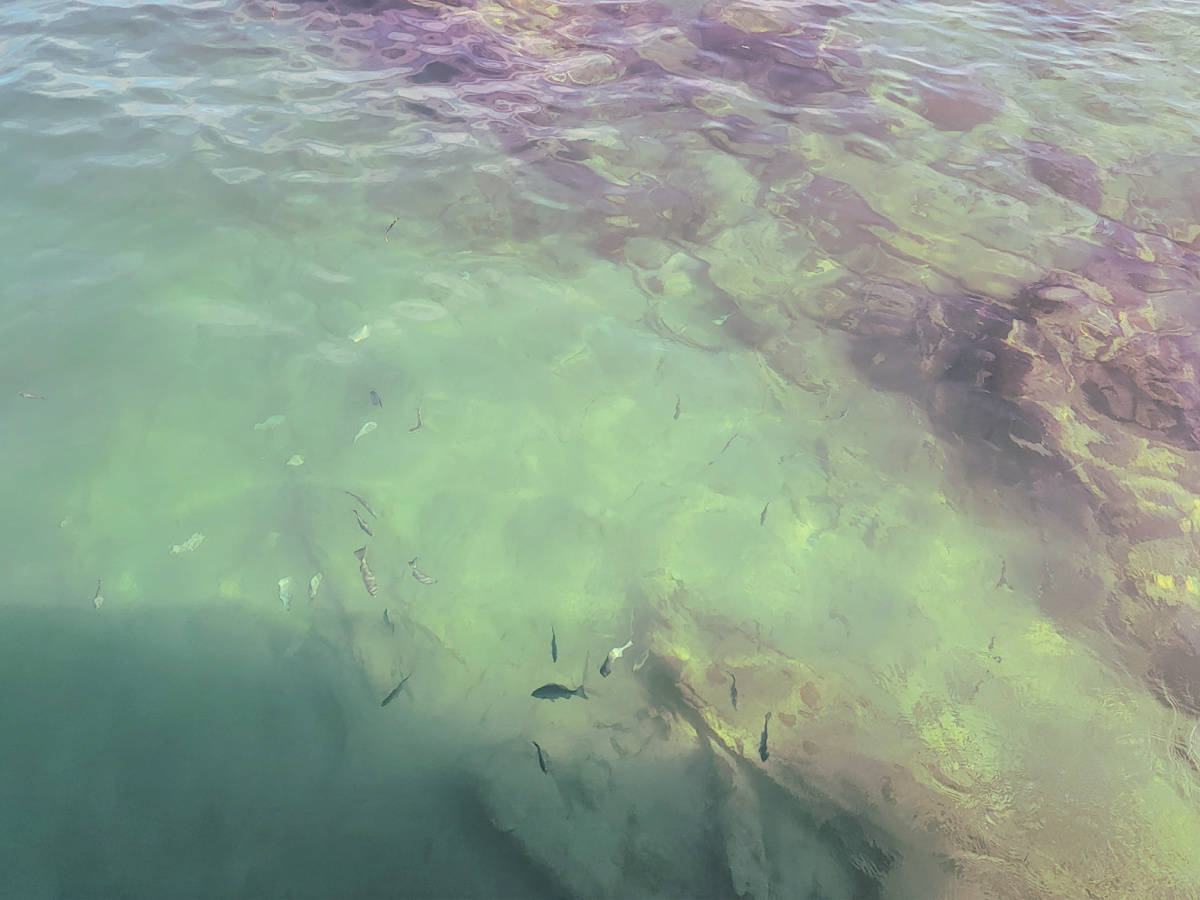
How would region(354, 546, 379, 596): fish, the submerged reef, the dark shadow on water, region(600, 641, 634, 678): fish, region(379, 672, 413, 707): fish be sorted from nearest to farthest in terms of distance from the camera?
the dark shadow on water, the submerged reef, region(379, 672, 413, 707): fish, region(600, 641, 634, 678): fish, region(354, 546, 379, 596): fish

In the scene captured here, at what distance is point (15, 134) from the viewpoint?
5.90 m

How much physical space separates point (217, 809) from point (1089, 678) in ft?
13.1

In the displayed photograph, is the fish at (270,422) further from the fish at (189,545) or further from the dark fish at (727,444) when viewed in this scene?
the dark fish at (727,444)

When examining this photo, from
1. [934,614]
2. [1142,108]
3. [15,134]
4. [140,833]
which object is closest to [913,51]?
[1142,108]

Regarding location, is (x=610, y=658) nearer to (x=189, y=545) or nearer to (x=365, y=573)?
(x=365, y=573)

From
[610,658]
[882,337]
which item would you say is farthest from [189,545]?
[882,337]

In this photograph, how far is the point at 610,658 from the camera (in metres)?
3.18

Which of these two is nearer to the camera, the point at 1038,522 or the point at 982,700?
the point at 982,700

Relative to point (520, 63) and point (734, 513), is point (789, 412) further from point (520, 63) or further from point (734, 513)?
point (520, 63)

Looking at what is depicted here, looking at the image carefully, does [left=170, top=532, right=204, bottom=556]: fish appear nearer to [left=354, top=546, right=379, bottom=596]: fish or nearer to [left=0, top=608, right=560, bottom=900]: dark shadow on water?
[left=0, top=608, right=560, bottom=900]: dark shadow on water

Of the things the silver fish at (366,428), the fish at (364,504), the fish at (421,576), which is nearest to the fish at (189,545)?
the fish at (364,504)

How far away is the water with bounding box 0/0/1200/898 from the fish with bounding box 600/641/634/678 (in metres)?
0.05

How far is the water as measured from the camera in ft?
8.87

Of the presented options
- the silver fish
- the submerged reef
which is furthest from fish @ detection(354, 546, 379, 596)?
the submerged reef
